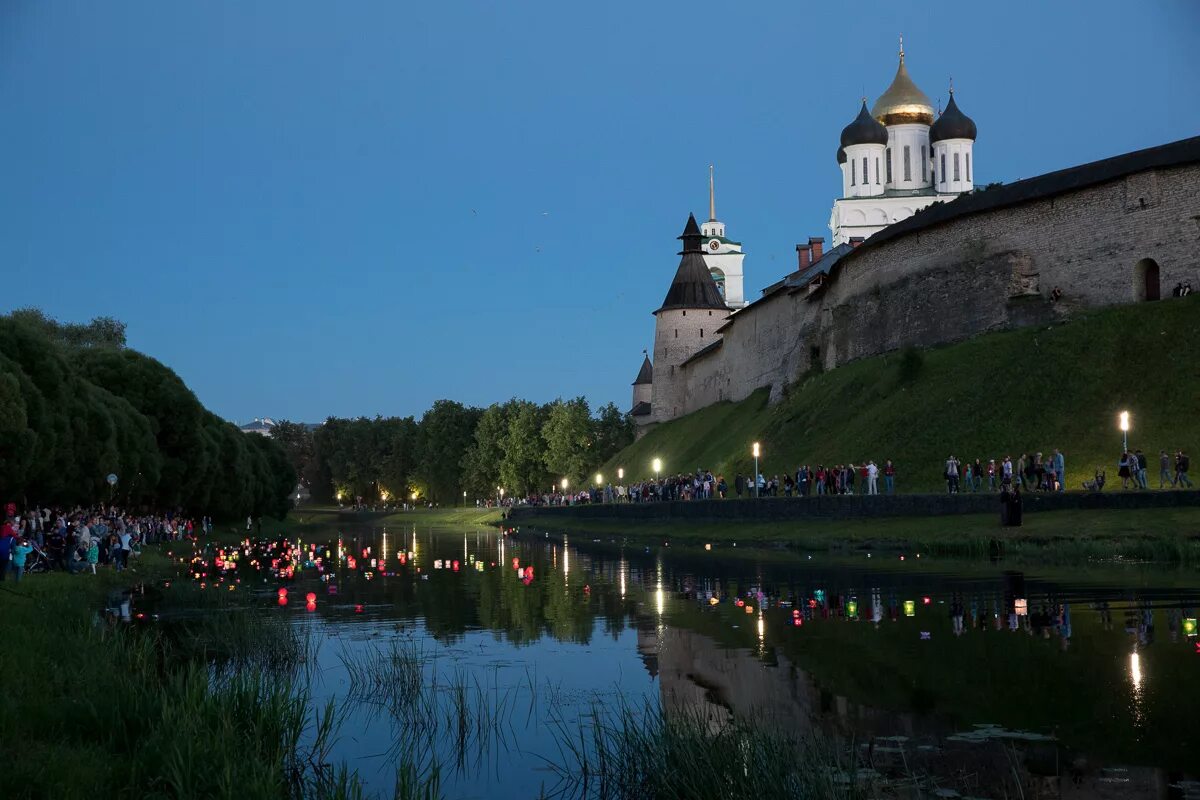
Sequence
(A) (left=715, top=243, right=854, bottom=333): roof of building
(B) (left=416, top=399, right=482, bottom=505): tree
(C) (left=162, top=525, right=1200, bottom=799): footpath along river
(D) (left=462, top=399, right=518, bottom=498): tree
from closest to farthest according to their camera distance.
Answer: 1. (C) (left=162, top=525, right=1200, bottom=799): footpath along river
2. (A) (left=715, top=243, right=854, bottom=333): roof of building
3. (D) (left=462, top=399, right=518, bottom=498): tree
4. (B) (left=416, top=399, right=482, bottom=505): tree

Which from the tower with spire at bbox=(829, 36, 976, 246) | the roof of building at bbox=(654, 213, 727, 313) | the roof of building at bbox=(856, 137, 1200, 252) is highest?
the tower with spire at bbox=(829, 36, 976, 246)

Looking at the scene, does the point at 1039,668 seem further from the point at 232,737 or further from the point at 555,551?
the point at 555,551

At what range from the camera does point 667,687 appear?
53.5 feet

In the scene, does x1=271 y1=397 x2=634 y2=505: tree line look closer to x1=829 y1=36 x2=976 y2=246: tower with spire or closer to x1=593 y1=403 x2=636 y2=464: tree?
x1=593 y1=403 x2=636 y2=464: tree

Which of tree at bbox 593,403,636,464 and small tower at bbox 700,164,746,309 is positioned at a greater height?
small tower at bbox 700,164,746,309

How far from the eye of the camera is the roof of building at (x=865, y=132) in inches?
4911

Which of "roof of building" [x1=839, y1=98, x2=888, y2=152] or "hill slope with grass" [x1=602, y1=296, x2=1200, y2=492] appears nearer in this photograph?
"hill slope with grass" [x1=602, y1=296, x2=1200, y2=492]

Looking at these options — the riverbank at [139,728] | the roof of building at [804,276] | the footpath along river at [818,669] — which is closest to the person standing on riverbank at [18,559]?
the footpath along river at [818,669]

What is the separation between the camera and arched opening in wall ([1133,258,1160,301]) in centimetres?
5541

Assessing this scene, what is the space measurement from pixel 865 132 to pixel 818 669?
113912mm

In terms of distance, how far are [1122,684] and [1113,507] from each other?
21252 millimetres

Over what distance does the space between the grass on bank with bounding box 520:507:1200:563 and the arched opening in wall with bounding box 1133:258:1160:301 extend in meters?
20.4

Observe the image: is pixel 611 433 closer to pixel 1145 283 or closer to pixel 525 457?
pixel 525 457

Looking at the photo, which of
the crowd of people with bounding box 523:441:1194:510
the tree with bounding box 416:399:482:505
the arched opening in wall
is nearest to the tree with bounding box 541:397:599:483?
the tree with bounding box 416:399:482:505
